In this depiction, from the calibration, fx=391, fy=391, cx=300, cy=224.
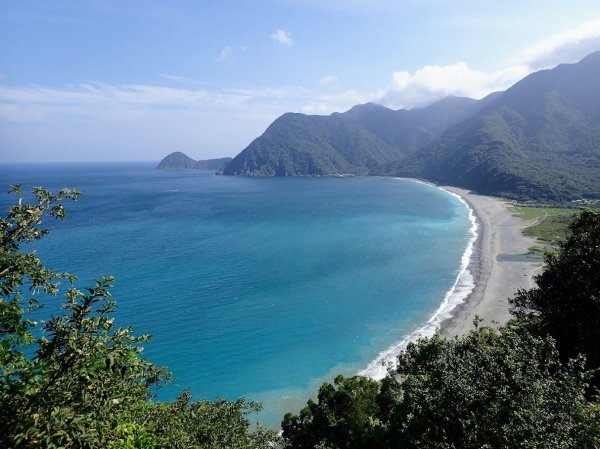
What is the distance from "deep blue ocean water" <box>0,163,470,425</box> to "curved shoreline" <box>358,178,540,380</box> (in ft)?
6.01

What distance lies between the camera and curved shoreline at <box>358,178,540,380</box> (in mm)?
49738

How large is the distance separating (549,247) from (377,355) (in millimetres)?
63731

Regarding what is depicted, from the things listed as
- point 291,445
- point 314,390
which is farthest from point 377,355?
point 291,445

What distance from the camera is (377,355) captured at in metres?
46.1

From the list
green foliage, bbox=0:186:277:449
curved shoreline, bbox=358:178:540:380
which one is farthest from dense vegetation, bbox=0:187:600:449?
curved shoreline, bbox=358:178:540:380

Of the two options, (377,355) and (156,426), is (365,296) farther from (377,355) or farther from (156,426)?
(156,426)

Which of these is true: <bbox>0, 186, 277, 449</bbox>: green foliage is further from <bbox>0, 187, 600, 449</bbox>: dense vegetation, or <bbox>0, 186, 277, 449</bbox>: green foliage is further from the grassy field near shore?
the grassy field near shore

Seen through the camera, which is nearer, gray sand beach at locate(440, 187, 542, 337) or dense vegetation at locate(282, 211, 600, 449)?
dense vegetation at locate(282, 211, 600, 449)

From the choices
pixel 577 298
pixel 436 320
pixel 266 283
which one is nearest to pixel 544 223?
pixel 436 320

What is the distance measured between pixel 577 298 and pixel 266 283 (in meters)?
49.8

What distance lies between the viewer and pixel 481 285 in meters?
67.6

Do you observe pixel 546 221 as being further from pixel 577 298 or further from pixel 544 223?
pixel 577 298

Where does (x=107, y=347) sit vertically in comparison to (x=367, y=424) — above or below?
above

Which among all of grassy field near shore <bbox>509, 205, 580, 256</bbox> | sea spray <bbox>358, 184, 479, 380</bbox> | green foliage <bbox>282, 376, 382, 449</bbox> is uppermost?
grassy field near shore <bbox>509, 205, 580, 256</bbox>
